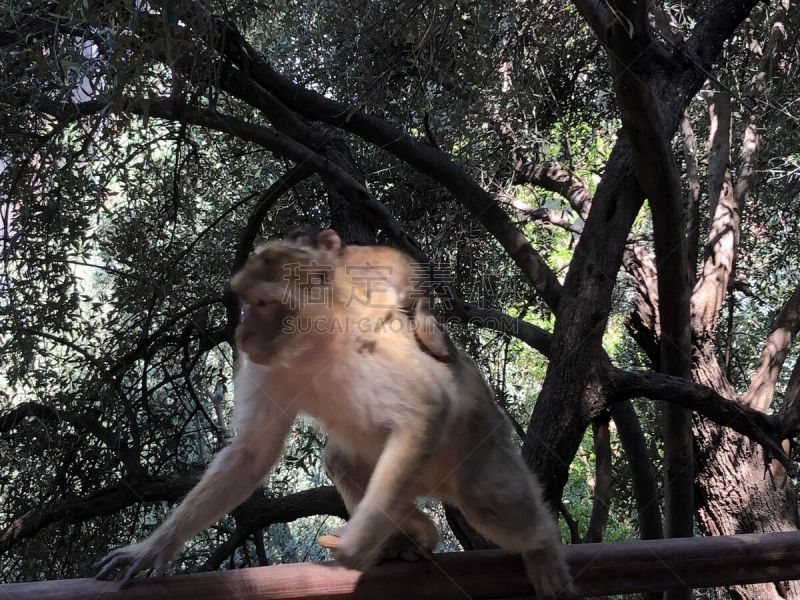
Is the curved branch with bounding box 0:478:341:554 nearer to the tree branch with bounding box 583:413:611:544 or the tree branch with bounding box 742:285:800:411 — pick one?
the tree branch with bounding box 583:413:611:544

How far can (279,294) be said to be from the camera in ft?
6.97

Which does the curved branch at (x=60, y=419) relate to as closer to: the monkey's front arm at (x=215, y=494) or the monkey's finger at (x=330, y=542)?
the monkey's front arm at (x=215, y=494)

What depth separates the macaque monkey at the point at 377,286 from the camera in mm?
2201

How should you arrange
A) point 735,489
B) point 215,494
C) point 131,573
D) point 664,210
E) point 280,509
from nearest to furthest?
point 131,573, point 215,494, point 664,210, point 280,509, point 735,489

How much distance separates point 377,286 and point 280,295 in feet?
0.94

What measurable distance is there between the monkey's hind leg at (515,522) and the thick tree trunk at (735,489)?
2601mm

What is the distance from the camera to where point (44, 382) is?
12.0 feet

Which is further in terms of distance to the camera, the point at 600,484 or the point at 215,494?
the point at 600,484

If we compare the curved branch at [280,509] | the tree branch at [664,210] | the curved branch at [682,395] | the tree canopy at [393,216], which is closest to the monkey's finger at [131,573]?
the tree canopy at [393,216]

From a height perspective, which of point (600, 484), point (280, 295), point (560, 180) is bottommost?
point (600, 484)

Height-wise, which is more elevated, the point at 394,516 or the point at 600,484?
the point at 600,484

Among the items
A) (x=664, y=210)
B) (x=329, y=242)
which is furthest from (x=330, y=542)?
(x=664, y=210)

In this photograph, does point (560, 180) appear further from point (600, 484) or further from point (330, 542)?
point (330, 542)

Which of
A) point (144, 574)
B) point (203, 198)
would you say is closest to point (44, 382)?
point (203, 198)
